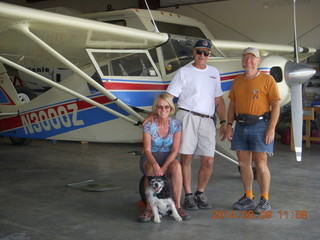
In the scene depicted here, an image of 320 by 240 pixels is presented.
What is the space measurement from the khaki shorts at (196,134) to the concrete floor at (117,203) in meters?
0.62

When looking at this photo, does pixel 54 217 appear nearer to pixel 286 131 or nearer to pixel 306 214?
pixel 306 214

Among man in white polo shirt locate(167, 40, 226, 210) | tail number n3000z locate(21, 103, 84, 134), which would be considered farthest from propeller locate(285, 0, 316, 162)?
tail number n3000z locate(21, 103, 84, 134)

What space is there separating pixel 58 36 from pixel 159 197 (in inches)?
90.0

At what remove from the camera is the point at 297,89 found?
4922mm

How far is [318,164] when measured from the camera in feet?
24.2

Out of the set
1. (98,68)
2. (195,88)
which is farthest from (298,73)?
(98,68)

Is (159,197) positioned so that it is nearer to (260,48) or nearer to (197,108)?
(197,108)

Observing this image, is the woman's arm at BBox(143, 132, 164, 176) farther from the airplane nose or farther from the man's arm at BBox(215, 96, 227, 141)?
the airplane nose

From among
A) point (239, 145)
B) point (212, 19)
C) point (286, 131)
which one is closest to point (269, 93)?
point (239, 145)

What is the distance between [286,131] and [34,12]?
7.11 meters

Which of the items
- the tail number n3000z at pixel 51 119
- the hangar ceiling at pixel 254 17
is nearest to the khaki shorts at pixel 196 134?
the tail number n3000z at pixel 51 119

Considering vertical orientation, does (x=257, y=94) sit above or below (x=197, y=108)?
above

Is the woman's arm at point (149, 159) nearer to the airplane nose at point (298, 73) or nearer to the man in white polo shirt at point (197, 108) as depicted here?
the man in white polo shirt at point (197, 108)

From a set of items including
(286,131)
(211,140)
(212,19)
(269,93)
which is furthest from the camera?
(212,19)
